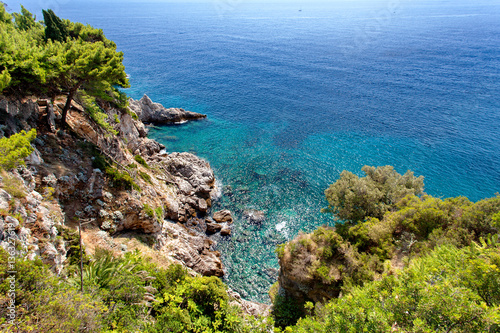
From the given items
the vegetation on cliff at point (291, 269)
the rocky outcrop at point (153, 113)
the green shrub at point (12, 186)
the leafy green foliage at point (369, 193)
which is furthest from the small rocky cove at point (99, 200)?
the rocky outcrop at point (153, 113)

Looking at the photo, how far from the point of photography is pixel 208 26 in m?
179

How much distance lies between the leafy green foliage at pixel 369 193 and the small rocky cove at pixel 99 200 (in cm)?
1373

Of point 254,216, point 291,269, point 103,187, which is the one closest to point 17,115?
point 103,187

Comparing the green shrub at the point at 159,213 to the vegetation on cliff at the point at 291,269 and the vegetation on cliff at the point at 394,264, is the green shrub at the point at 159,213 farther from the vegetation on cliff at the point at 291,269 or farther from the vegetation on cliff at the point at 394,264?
the vegetation on cliff at the point at 394,264

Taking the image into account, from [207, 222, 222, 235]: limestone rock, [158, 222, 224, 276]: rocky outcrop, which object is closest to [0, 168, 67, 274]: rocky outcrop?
[158, 222, 224, 276]: rocky outcrop

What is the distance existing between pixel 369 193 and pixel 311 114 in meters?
43.8

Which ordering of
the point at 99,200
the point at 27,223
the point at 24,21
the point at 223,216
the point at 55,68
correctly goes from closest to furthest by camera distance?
the point at 27,223, the point at 55,68, the point at 99,200, the point at 24,21, the point at 223,216

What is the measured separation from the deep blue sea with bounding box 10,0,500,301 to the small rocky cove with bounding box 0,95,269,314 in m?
4.20

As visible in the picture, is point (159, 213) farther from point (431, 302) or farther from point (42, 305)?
point (431, 302)

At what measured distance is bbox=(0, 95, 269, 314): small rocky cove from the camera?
17344mm

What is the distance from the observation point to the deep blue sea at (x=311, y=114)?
42.8 metres

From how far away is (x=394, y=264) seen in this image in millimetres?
22844

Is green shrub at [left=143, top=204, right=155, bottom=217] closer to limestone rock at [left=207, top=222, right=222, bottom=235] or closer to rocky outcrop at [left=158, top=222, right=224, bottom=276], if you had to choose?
rocky outcrop at [left=158, top=222, right=224, bottom=276]

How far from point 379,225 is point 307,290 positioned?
9497mm
